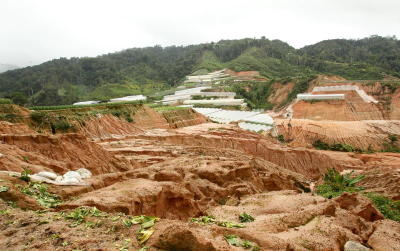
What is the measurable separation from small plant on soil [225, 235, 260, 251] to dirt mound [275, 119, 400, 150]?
37557 mm

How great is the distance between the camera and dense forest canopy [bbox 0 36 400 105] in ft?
267

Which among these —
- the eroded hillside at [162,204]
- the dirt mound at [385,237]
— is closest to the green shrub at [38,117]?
the eroded hillside at [162,204]

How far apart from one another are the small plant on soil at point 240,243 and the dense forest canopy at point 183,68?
222 feet

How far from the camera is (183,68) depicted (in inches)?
4555

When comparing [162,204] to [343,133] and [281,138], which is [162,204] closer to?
[281,138]

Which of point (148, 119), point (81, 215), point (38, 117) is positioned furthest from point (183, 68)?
point (81, 215)

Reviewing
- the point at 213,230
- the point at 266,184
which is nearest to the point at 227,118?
the point at 266,184

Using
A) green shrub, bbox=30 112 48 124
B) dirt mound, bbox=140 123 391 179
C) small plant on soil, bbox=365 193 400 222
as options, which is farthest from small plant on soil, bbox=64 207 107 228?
dirt mound, bbox=140 123 391 179

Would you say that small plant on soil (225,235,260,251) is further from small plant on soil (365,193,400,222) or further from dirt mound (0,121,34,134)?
dirt mound (0,121,34,134)

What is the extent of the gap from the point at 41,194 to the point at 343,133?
4334 centimetres

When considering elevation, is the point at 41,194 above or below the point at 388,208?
above

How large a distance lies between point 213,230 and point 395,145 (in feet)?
147

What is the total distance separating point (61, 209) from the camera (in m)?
7.93

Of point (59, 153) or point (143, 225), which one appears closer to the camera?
point (143, 225)
